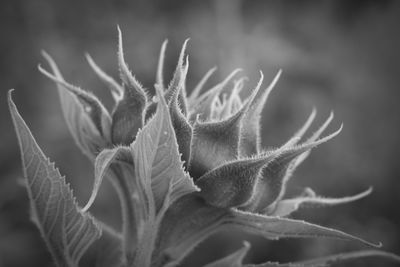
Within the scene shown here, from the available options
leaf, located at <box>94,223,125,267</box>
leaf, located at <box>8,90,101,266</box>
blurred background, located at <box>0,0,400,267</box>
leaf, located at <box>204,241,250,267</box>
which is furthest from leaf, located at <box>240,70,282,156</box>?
blurred background, located at <box>0,0,400,267</box>

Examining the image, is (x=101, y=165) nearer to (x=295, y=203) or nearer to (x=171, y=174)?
(x=171, y=174)

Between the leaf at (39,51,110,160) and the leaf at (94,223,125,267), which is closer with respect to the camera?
the leaf at (39,51,110,160)

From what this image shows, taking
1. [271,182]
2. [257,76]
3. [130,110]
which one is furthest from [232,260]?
[257,76]

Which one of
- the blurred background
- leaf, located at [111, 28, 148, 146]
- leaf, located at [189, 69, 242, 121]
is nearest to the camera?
leaf, located at [111, 28, 148, 146]

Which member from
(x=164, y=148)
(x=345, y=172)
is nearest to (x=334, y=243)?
(x=345, y=172)

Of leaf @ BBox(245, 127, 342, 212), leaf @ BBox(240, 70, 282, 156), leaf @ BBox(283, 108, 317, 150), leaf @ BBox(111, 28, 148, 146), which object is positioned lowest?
leaf @ BBox(245, 127, 342, 212)

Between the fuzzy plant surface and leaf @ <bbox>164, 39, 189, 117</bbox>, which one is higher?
leaf @ <bbox>164, 39, 189, 117</bbox>

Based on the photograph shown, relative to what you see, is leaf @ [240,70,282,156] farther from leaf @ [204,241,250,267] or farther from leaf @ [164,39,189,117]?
leaf @ [204,241,250,267]

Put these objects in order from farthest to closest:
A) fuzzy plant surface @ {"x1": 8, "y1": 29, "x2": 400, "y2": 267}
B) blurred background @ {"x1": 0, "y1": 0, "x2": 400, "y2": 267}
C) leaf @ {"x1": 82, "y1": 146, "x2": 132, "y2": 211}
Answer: blurred background @ {"x1": 0, "y1": 0, "x2": 400, "y2": 267}
fuzzy plant surface @ {"x1": 8, "y1": 29, "x2": 400, "y2": 267}
leaf @ {"x1": 82, "y1": 146, "x2": 132, "y2": 211}
